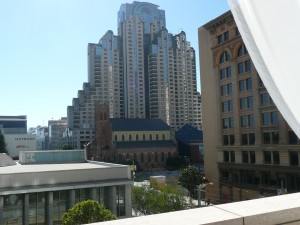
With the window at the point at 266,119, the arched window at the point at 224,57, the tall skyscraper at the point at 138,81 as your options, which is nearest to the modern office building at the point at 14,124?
the tall skyscraper at the point at 138,81

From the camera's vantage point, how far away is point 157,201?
35688 millimetres

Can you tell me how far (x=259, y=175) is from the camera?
134 feet

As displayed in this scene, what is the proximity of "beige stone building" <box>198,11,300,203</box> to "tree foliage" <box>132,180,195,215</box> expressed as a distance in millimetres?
10030

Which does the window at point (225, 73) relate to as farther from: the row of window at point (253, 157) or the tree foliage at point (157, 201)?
the tree foliage at point (157, 201)

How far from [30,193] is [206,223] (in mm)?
Answer: 27321

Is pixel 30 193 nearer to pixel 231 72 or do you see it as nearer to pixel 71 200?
pixel 71 200

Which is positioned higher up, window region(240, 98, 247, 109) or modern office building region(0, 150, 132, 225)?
window region(240, 98, 247, 109)

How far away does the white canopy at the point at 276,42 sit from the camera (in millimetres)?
3330

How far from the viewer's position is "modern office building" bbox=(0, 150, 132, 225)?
87.7 feet

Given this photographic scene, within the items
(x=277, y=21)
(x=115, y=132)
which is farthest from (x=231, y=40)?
(x=115, y=132)

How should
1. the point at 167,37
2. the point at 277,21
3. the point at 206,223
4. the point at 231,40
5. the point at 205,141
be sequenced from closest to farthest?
the point at 206,223 → the point at 277,21 → the point at 231,40 → the point at 205,141 → the point at 167,37

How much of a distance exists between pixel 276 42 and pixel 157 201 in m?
34.0

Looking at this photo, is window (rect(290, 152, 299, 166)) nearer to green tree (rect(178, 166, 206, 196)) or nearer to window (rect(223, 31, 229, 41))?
green tree (rect(178, 166, 206, 196))

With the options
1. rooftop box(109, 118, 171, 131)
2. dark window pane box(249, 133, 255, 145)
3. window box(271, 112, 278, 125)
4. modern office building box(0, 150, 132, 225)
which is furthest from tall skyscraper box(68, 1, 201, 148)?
modern office building box(0, 150, 132, 225)
